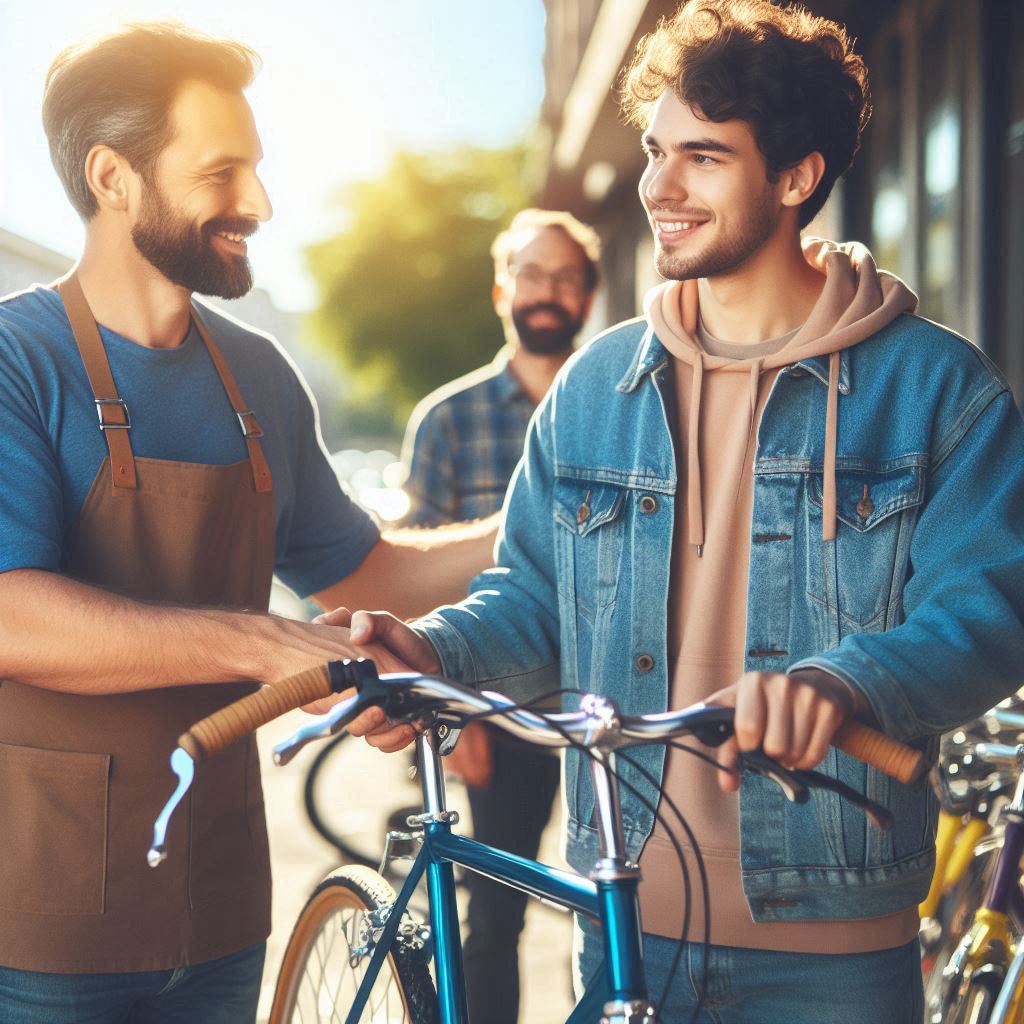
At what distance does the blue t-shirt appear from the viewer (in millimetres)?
2240

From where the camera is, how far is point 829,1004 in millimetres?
2135

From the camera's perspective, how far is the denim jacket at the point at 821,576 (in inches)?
79.1

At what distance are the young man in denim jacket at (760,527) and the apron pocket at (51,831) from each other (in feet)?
1.82

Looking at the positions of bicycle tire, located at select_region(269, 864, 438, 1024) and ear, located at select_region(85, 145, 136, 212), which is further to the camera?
ear, located at select_region(85, 145, 136, 212)

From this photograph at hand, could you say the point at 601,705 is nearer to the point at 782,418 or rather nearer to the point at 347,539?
the point at 782,418

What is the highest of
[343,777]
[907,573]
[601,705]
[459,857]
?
[907,573]

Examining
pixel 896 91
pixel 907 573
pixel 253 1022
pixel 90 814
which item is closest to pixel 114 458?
pixel 90 814

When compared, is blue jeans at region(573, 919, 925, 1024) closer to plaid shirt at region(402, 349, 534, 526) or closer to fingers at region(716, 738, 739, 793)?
fingers at region(716, 738, 739, 793)

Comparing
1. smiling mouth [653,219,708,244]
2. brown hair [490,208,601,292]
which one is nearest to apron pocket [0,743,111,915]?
smiling mouth [653,219,708,244]

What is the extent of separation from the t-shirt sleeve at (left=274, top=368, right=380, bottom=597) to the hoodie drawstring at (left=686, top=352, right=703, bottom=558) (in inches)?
33.2

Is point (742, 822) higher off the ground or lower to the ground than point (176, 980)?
higher

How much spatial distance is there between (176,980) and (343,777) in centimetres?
559

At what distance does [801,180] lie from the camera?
2412 millimetres

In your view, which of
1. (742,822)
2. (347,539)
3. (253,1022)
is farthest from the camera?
(347,539)
